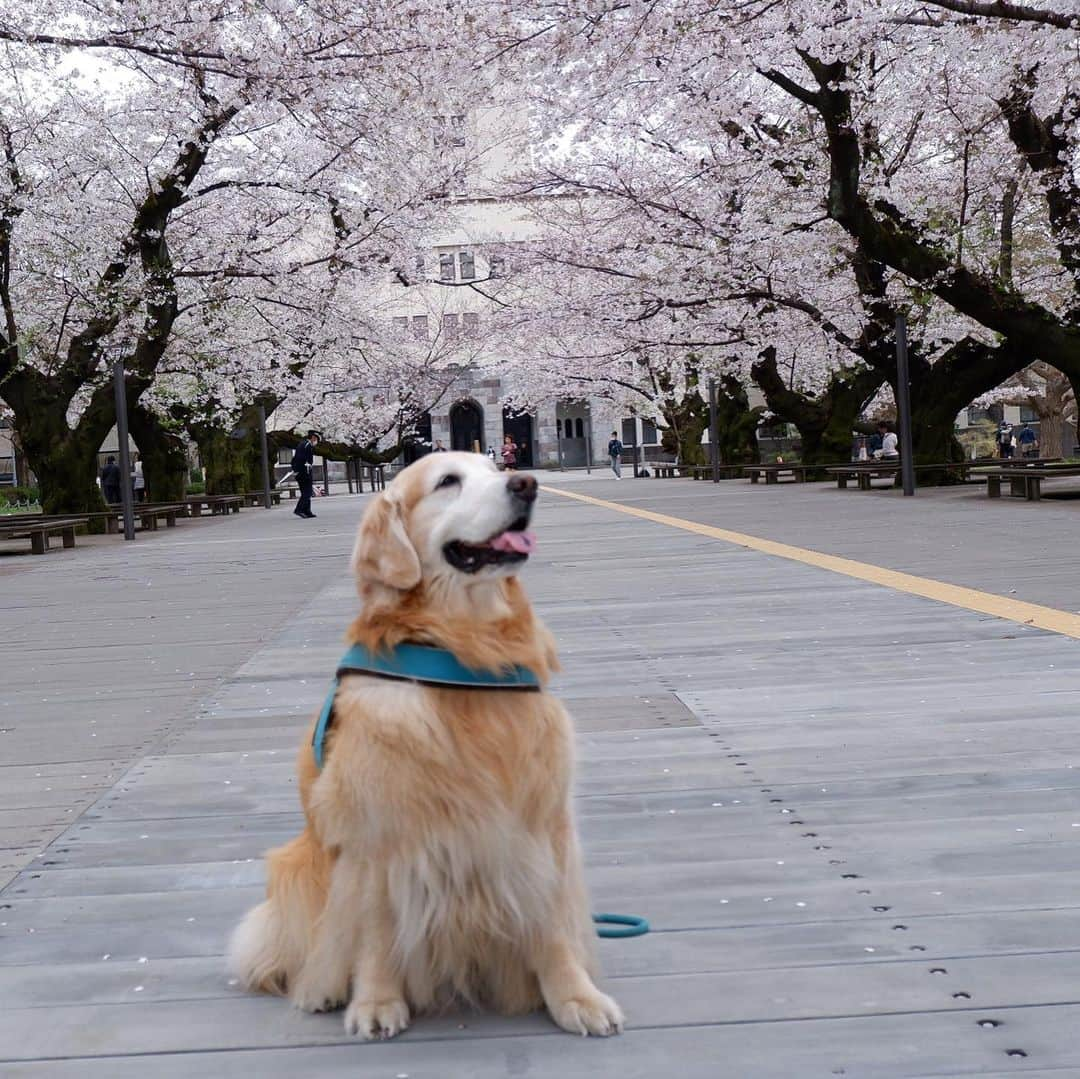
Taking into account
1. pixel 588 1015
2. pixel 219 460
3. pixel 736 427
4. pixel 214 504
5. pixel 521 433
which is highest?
pixel 736 427

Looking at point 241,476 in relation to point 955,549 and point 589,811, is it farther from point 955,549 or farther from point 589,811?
point 589,811

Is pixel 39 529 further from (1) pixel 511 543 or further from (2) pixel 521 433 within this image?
(2) pixel 521 433

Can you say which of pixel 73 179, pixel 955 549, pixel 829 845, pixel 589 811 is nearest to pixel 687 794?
pixel 589 811

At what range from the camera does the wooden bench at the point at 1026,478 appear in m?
20.5

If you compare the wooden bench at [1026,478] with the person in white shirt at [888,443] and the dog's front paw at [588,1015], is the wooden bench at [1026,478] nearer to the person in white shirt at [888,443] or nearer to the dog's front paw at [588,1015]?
the dog's front paw at [588,1015]

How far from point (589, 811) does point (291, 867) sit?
5.43ft

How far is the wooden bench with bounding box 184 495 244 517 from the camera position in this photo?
3225cm

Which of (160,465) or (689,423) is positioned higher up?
(689,423)

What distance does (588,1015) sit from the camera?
285 centimetres

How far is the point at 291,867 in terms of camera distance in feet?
10.1

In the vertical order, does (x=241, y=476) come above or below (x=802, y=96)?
below

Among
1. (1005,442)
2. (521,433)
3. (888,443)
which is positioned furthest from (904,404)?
(521,433)

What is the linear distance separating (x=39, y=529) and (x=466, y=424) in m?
63.6

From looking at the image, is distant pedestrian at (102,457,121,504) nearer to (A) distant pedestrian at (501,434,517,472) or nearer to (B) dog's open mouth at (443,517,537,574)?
(A) distant pedestrian at (501,434,517,472)
